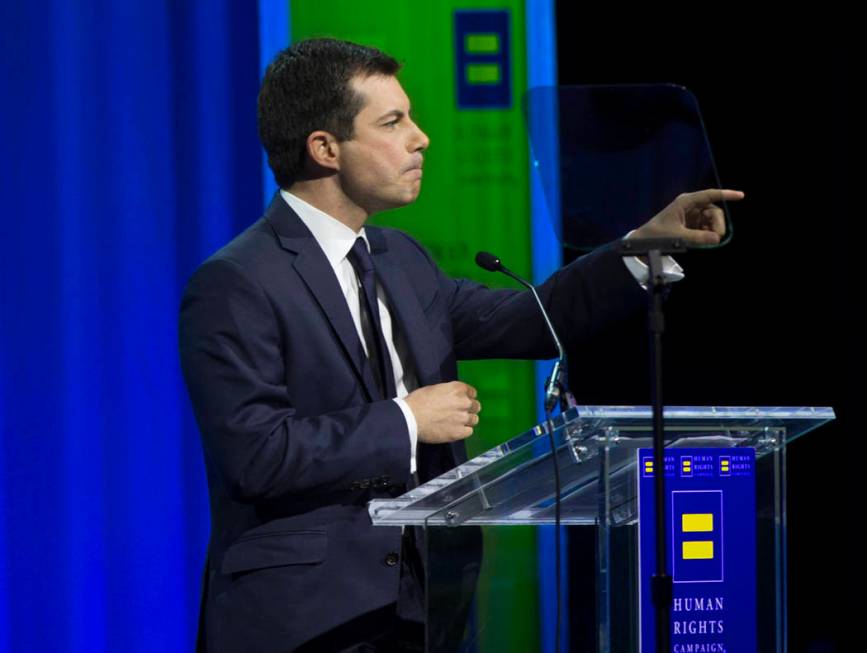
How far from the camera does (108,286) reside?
10.5 feet

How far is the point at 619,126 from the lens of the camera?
2.31m

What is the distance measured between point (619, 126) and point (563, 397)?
557mm

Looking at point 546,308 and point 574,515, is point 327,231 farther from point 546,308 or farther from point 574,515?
point 574,515

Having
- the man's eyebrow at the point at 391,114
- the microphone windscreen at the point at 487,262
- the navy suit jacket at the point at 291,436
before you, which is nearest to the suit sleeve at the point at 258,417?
the navy suit jacket at the point at 291,436

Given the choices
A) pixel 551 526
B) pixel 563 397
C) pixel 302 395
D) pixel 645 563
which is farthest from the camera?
pixel 302 395

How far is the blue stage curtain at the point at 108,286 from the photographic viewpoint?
317 centimetres

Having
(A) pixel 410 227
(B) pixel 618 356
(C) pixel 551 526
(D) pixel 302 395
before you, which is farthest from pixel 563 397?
(B) pixel 618 356

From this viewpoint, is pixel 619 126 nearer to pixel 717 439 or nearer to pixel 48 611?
pixel 717 439

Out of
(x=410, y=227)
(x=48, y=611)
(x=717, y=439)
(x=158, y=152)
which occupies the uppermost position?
(x=158, y=152)

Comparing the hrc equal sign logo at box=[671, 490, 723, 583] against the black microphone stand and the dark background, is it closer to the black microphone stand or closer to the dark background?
the black microphone stand

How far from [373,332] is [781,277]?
5.35ft

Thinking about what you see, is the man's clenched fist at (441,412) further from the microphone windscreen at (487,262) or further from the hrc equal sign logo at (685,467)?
the hrc equal sign logo at (685,467)

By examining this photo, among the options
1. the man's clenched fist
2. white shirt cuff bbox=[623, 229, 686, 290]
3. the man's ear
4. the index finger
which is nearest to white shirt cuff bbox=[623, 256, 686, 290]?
white shirt cuff bbox=[623, 229, 686, 290]

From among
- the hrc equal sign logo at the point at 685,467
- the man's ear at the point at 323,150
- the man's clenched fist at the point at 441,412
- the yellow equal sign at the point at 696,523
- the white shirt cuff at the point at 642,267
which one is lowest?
the yellow equal sign at the point at 696,523
